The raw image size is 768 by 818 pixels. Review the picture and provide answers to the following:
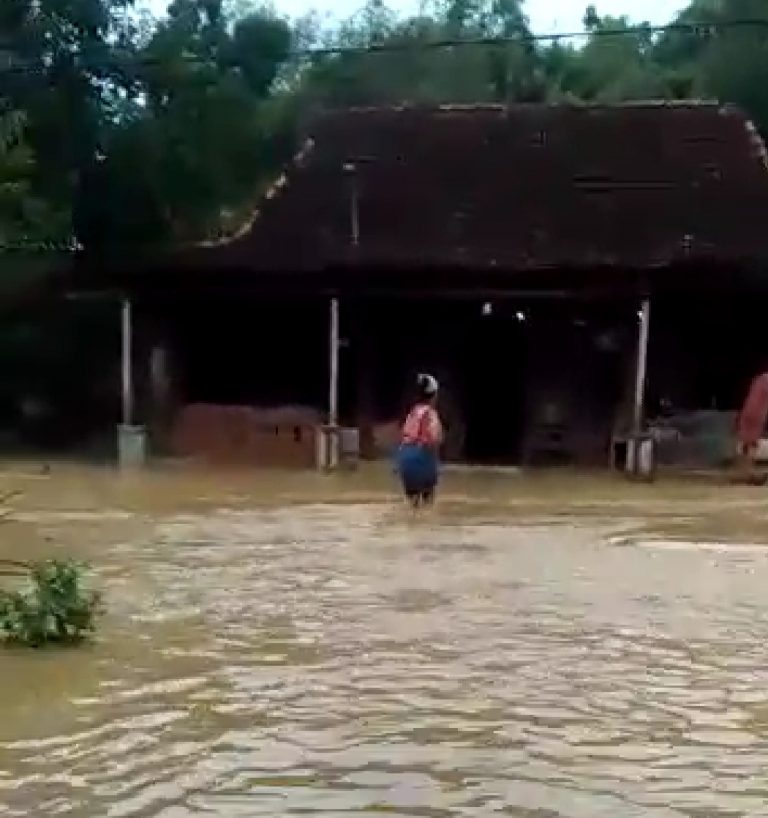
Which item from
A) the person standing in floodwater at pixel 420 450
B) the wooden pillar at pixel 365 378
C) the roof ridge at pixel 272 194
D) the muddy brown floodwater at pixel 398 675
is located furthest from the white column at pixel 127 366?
the muddy brown floodwater at pixel 398 675

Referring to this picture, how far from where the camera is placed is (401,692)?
828 cm

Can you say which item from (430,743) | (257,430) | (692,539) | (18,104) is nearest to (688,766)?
(430,743)

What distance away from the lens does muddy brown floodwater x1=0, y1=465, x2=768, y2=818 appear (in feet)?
21.5

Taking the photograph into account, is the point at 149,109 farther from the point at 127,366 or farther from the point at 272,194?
the point at 127,366

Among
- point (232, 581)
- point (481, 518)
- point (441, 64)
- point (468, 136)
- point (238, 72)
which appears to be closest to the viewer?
point (232, 581)

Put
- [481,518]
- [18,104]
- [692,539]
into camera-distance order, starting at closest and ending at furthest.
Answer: [692,539] < [481,518] < [18,104]

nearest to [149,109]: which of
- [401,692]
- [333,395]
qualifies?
[333,395]

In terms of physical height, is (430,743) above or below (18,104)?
below

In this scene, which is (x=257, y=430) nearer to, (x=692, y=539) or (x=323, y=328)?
(x=323, y=328)

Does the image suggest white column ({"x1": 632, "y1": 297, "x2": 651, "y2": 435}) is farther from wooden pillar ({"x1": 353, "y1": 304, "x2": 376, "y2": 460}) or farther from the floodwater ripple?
the floodwater ripple

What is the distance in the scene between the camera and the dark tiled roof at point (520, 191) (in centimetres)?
2322

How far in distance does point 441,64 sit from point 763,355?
21874 millimetres

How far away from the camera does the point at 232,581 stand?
39.4 ft

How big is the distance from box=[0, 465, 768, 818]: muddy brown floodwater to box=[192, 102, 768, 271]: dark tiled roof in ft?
25.3
